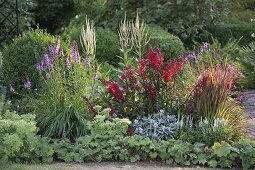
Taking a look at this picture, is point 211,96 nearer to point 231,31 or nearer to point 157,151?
point 157,151

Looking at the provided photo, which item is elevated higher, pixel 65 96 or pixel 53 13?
pixel 53 13

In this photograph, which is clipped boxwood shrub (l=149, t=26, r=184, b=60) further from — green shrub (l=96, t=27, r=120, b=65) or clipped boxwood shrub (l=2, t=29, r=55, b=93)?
clipped boxwood shrub (l=2, t=29, r=55, b=93)

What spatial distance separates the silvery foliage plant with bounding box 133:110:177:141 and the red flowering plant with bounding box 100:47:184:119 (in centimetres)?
18

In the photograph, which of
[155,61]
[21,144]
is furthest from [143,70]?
[21,144]

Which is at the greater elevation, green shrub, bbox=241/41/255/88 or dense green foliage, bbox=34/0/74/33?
dense green foliage, bbox=34/0/74/33

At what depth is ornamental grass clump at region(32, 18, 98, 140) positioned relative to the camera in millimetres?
7262

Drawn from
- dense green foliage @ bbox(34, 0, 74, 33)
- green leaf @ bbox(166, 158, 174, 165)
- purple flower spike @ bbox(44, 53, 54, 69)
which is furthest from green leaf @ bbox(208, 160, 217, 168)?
dense green foliage @ bbox(34, 0, 74, 33)

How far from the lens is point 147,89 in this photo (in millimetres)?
7449

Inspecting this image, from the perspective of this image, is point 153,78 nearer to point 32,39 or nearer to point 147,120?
point 147,120

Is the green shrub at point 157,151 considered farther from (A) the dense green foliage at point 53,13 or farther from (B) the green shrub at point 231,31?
(A) the dense green foliage at point 53,13

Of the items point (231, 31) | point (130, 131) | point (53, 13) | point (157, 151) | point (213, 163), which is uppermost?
point (53, 13)

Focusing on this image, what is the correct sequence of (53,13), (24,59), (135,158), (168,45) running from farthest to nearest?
(53,13) → (168,45) → (24,59) → (135,158)

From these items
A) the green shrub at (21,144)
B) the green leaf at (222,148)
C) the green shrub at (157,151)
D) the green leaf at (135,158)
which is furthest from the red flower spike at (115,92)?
the green leaf at (222,148)

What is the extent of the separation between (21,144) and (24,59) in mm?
2794
